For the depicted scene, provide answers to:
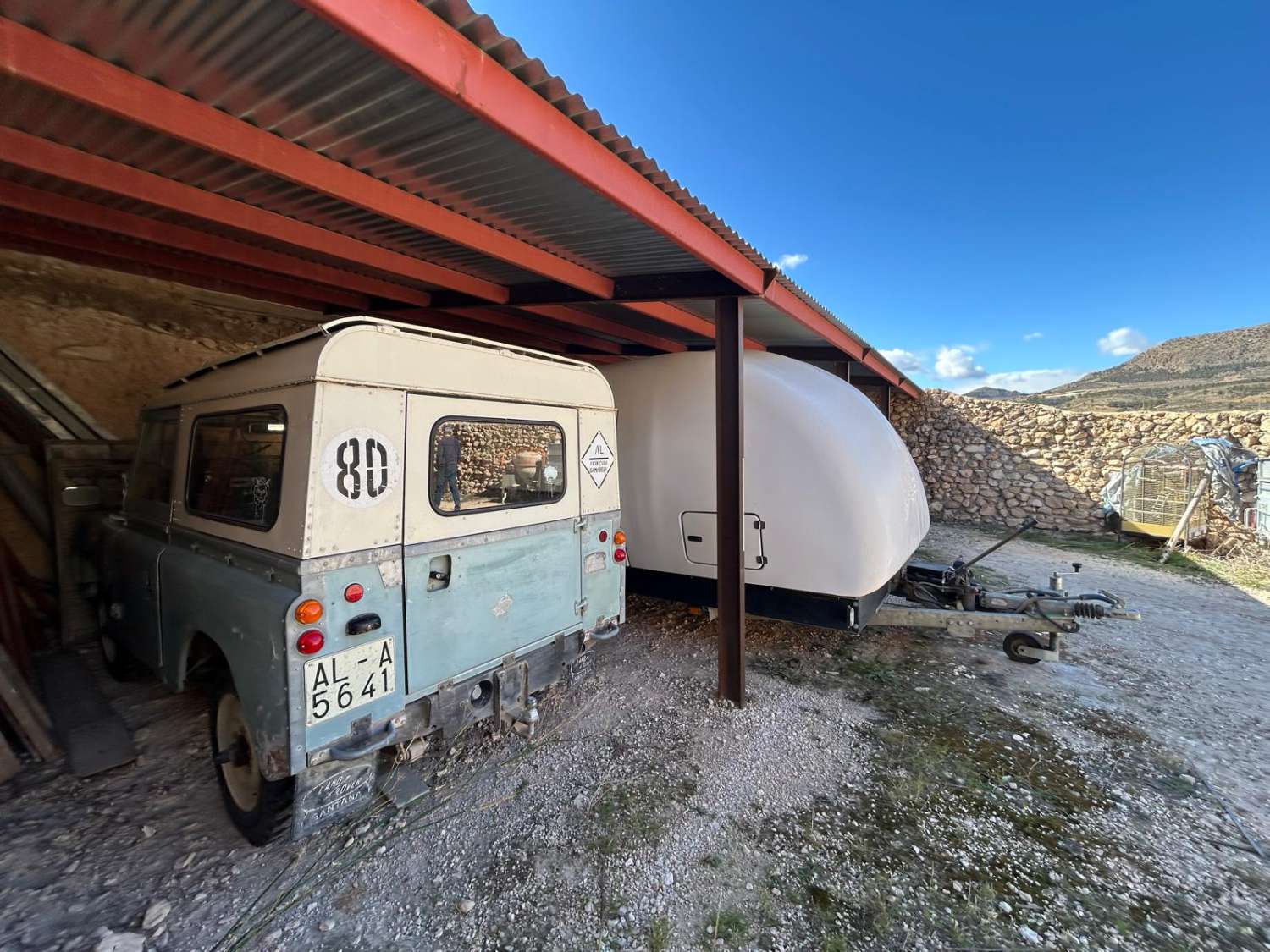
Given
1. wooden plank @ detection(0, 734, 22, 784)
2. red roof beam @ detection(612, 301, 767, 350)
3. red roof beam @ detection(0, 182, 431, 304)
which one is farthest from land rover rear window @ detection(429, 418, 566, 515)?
wooden plank @ detection(0, 734, 22, 784)

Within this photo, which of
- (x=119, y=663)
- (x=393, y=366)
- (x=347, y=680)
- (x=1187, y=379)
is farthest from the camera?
(x=1187, y=379)

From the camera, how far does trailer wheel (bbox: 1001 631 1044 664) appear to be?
15.0 ft

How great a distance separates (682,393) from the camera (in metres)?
5.00

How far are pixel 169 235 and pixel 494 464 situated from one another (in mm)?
3176

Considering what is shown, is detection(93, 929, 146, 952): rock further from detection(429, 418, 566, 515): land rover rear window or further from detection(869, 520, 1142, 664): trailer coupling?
detection(869, 520, 1142, 664): trailer coupling

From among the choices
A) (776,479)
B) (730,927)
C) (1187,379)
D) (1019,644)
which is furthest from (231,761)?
(1187,379)

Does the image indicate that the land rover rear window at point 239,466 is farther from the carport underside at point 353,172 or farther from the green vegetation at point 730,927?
the green vegetation at point 730,927

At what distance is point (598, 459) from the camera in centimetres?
374

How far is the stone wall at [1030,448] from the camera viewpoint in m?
10.6

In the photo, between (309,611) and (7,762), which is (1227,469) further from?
(7,762)

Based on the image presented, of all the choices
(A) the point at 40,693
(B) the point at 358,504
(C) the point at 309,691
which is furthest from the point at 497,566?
(A) the point at 40,693

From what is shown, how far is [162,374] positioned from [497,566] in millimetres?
5678

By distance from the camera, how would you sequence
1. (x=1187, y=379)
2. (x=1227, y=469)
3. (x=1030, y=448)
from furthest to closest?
(x=1187, y=379)
(x=1030, y=448)
(x=1227, y=469)

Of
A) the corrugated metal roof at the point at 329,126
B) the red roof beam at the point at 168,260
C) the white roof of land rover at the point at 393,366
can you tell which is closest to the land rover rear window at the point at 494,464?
the white roof of land rover at the point at 393,366
